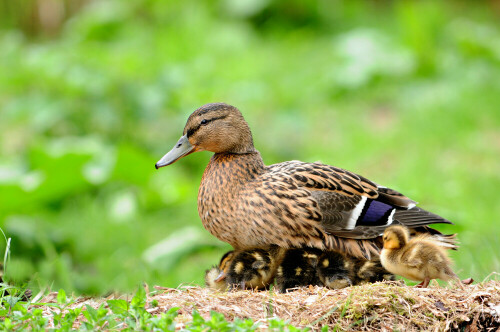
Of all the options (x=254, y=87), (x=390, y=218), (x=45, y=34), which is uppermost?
(x=45, y=34)

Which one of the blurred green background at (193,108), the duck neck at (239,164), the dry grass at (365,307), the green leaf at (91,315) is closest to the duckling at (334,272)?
A: the dry grass at (365,307)

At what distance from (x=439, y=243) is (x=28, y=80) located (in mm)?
5835

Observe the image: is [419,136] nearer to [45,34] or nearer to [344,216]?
[344,216]

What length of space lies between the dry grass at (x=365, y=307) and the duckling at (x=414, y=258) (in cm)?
26

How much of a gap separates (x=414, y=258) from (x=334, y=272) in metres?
0.48

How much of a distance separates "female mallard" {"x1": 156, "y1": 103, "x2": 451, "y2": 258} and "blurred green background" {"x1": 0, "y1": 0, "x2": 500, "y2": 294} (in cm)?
72

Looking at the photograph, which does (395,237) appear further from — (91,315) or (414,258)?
(91,315)

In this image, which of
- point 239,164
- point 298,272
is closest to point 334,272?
point 298,272

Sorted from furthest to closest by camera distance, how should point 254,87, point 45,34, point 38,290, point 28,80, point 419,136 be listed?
point 45,34 < point 254,87 < point 419,136 < point 28,80 < point 38,290

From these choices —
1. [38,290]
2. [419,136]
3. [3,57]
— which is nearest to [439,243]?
[38,290]

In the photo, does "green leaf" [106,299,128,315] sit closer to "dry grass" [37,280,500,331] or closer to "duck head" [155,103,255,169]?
"dry grass" [37,280,500,331]

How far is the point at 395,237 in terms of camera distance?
4.42m

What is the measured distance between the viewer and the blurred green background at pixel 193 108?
7.14 meters

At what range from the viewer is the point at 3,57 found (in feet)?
35.3
